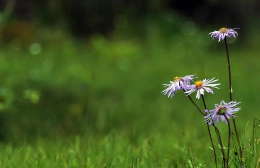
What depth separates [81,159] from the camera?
2055mm

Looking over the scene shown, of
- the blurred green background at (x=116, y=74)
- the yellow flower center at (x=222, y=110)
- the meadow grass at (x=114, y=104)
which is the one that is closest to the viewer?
the yellow flower center at (x=222, y=110)

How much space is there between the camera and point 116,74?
189 inches

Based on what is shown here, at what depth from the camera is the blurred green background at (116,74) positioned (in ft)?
8.49

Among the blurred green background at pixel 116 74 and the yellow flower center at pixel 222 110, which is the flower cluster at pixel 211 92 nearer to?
the yellow flower center at pixel 222 110

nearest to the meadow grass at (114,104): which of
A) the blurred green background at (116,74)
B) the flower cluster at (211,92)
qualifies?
the blurred green background at (116,74)

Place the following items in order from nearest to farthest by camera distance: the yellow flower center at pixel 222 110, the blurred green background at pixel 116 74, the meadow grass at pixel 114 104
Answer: the yellow flower center at pixel 222 110 < the meadow grass at pixel 114 104 < the blurred green background at pixel 116 74

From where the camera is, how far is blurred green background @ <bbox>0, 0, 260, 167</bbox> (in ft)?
8.49

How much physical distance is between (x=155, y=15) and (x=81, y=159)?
205 inches

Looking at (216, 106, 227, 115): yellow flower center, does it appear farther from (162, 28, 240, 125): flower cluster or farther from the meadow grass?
the meadow grass

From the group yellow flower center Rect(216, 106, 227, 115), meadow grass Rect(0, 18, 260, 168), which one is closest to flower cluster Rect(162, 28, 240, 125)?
yellow flower center Rect(216, 106, 227, 115)

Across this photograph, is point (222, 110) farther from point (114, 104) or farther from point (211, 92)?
point (114, 104)

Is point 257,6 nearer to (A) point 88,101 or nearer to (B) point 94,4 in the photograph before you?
(B) point 94,4

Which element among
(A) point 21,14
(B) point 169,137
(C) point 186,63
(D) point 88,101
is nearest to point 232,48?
(C) point 186,63

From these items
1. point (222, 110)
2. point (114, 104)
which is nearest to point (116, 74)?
point (114, 104)
